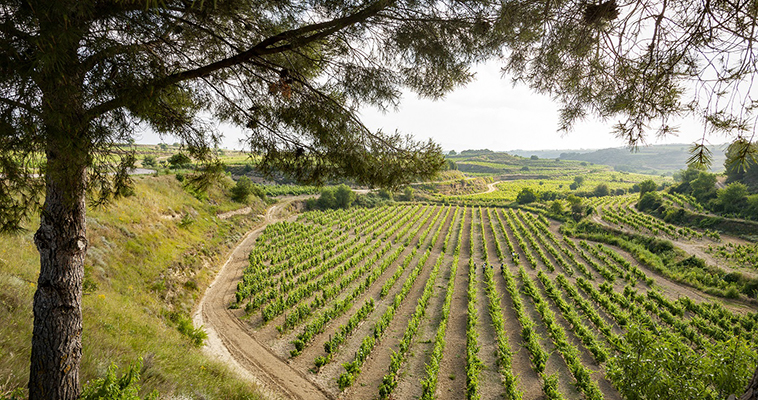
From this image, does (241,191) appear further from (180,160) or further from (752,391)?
(752,391)

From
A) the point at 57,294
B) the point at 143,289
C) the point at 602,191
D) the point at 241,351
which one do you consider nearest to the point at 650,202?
the point at 602,191

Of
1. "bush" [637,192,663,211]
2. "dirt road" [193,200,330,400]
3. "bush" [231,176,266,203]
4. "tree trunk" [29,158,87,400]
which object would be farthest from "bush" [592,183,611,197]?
"tree trunk" [29,158,87,400]

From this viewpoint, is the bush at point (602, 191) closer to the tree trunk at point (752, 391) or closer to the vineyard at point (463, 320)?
the vineyard at point (463, 320)

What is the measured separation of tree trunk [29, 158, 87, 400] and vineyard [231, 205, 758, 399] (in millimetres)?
7225

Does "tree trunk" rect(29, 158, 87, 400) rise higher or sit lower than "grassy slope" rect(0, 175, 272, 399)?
higher

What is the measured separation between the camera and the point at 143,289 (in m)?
11.4

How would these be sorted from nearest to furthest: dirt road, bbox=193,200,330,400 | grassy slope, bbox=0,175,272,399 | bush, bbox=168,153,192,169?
bush, bbox=168,153,192,169 → grassy slope, bbox=0,175,272,399 → dirt road, bbox=193,200,330,400

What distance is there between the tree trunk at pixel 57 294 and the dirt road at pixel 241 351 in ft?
19.2

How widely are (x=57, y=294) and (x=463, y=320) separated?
13.5 metres

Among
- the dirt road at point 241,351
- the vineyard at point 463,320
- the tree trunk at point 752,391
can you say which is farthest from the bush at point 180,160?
the vineyard at point 463,320

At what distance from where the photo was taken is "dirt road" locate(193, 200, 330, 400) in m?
8.77

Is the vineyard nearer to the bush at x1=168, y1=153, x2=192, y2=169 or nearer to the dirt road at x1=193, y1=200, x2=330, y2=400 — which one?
the dirt road at x1=193, y1=200, x2=330, y2=400

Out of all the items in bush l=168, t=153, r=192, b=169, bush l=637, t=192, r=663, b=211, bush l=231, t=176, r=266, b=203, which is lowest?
bush l=637, t=192, r=663, b=211

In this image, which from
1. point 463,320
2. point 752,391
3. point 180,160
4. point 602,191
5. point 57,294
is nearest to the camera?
point 752,391
